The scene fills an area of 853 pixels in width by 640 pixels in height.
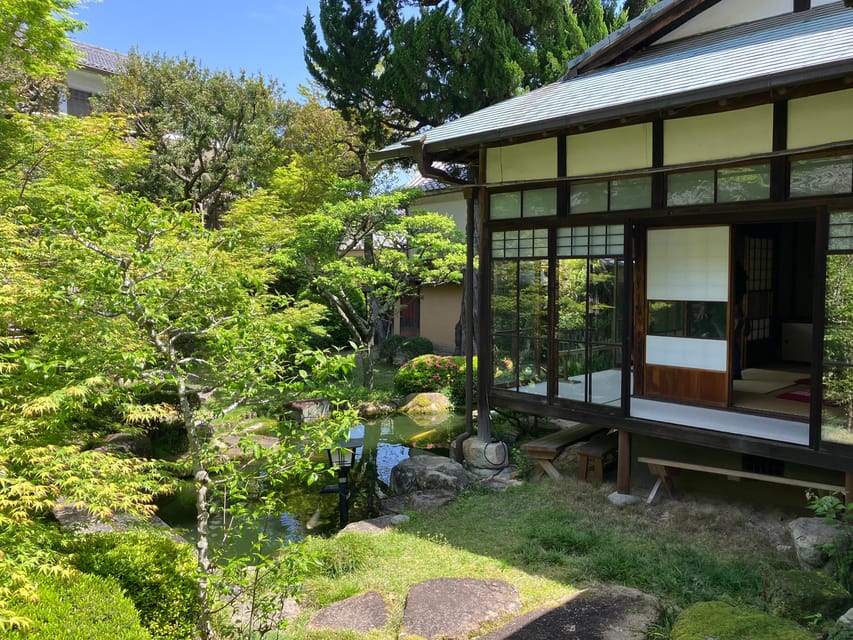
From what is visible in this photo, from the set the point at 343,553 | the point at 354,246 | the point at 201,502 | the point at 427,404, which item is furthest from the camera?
the point at 354,246

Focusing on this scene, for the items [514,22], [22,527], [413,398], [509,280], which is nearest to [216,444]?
[22,527]

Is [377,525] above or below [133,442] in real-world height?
below

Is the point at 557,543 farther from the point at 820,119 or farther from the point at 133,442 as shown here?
the point at 133,442

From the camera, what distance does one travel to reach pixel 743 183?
6.22 metres

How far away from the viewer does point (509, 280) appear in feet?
27.2

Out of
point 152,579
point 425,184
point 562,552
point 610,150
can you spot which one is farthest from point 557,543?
point 425,184

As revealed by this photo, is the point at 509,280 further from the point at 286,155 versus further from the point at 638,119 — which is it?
the point at 286,155

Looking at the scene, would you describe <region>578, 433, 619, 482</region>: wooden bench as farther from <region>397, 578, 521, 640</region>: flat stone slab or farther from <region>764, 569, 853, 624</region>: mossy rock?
<region>764, 569, 853, 624</region>: mossy rock

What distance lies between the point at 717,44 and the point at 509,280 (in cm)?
380

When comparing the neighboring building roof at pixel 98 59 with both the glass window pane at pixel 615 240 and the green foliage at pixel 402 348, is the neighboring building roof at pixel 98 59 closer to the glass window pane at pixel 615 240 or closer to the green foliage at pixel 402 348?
the green foliage at pixel 402 348

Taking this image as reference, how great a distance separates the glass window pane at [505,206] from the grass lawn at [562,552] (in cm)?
364

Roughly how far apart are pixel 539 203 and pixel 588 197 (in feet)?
2.24

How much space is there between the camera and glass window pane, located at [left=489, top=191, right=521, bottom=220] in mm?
8141

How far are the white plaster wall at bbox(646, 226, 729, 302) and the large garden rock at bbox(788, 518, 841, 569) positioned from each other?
2.69m
